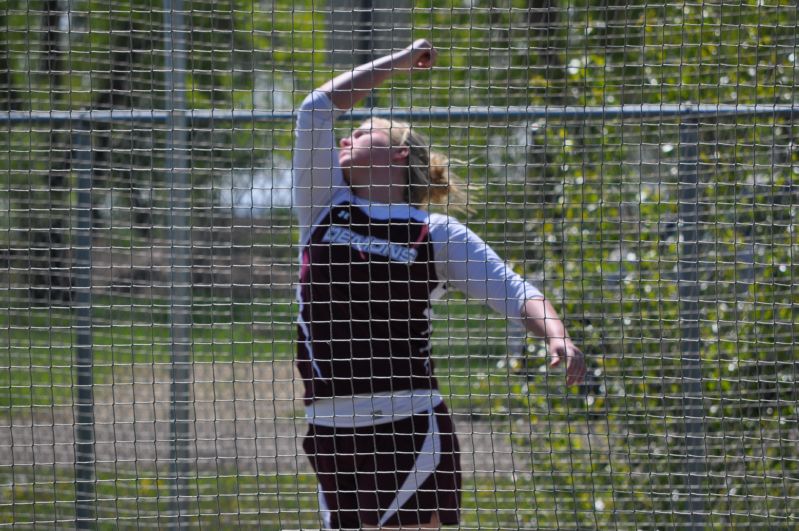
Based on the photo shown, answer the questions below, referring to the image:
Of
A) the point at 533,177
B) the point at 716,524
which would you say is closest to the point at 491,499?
the point at 716,524

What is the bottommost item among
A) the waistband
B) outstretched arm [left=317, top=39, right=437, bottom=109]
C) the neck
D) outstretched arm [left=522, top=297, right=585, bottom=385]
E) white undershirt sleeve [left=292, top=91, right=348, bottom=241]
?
the waistband

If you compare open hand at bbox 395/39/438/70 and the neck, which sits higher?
open hand at bbox 395/39/438/70

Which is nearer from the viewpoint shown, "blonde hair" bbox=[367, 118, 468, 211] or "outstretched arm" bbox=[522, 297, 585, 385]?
"outstretched arm" bbox=[522, 297, 585, 385]

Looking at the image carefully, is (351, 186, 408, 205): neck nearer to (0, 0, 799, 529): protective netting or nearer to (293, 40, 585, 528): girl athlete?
(293, 40, 585, 528): girl athlete

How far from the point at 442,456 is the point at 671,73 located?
1.91 m

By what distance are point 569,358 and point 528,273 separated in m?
1.52

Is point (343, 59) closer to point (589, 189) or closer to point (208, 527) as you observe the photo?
point (589, 189)

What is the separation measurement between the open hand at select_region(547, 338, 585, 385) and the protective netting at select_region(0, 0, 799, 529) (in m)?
0.13

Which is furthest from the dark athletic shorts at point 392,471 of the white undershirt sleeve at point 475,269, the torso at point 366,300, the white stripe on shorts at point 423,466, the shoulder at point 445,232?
the shoulder at point 445,232

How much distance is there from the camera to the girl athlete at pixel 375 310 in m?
2.21

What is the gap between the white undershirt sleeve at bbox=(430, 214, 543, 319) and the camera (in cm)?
221

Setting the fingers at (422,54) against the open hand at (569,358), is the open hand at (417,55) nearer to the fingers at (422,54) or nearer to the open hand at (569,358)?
the fingers at (422,54)

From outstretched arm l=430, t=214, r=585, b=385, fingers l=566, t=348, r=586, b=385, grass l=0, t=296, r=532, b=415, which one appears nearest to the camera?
fingers l=566, t=348, r=586, b=385

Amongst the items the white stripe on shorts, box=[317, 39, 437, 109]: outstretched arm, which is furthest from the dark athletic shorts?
box=[317, 39, 437, 109]: outstretched arm
